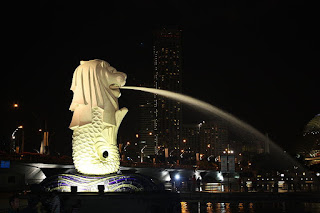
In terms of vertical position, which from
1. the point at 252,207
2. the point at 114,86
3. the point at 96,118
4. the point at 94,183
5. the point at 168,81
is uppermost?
the point at 168,81

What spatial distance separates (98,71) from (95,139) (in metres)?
3.52

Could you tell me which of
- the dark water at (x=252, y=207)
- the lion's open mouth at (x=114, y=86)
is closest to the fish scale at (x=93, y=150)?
the lion's open mouth at (x=114, y=86)

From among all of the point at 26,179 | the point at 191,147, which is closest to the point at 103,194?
the point at 26,179

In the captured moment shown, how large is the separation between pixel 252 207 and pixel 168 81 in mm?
143025

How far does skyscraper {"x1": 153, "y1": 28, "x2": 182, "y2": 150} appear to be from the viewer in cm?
15275

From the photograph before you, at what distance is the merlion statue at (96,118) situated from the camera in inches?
829

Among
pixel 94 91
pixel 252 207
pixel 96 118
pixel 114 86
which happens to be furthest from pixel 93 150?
pixel 252 207

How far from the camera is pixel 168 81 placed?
161250mm

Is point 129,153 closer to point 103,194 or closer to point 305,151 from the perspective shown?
point 305,151

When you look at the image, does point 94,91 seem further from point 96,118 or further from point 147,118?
point 147,118

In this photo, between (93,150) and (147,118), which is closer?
(93,150)

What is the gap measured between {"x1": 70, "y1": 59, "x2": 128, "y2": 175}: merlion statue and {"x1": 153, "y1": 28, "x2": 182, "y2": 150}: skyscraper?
409 ft

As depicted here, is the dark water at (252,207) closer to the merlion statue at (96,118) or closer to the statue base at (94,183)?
the statue base at (94,183)

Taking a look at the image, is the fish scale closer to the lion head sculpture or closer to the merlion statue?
the merlion statue
